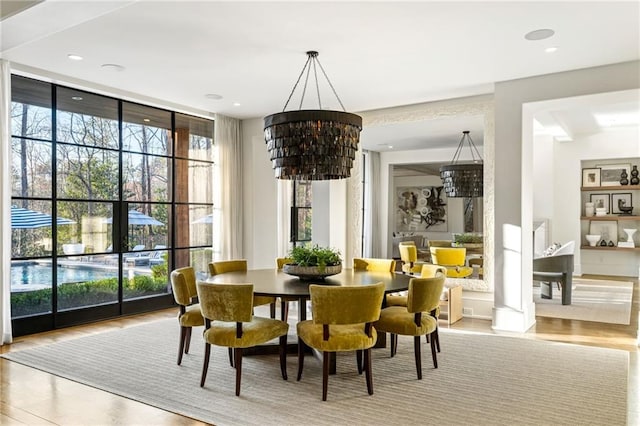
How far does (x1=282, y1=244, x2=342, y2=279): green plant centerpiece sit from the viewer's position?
4.15 m

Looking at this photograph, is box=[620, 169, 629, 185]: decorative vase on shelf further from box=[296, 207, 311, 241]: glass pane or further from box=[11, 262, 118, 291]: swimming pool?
box=[11, 262, 118, 291]: swimming pool

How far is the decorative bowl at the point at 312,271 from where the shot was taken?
4138 mm

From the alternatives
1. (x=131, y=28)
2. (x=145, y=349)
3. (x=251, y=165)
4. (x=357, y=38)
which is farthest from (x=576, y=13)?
(x=251, y=165)

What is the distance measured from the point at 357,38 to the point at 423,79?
59.1 inches

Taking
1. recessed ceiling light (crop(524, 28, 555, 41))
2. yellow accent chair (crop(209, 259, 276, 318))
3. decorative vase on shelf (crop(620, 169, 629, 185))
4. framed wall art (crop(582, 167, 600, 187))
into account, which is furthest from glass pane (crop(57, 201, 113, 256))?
decorative vase on shelf (crop(620, 169, 629, 185))

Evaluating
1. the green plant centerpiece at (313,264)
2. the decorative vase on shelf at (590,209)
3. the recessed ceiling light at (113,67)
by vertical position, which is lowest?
the green plant centerpiece at (313,264)

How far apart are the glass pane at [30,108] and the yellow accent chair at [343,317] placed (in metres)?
3.97

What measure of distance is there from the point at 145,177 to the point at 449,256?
4.16 metres

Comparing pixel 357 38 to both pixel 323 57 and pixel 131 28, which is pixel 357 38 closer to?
pixel 323 57

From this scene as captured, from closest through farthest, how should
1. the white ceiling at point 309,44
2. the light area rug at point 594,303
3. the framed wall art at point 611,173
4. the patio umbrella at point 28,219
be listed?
the white ceiling at point 309,44, the patio umbrella at point 28,219, the light area rug at point 594,303, the framed wall art at point 611,173

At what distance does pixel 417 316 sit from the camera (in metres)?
3.76

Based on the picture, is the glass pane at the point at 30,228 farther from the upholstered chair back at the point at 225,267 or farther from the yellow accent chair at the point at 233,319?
the yellow accent chair at the point at 233,319

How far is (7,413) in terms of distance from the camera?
3.11 m

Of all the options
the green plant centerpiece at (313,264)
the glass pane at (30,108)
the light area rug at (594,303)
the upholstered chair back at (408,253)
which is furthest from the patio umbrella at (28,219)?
the light area rug at (594,303)
